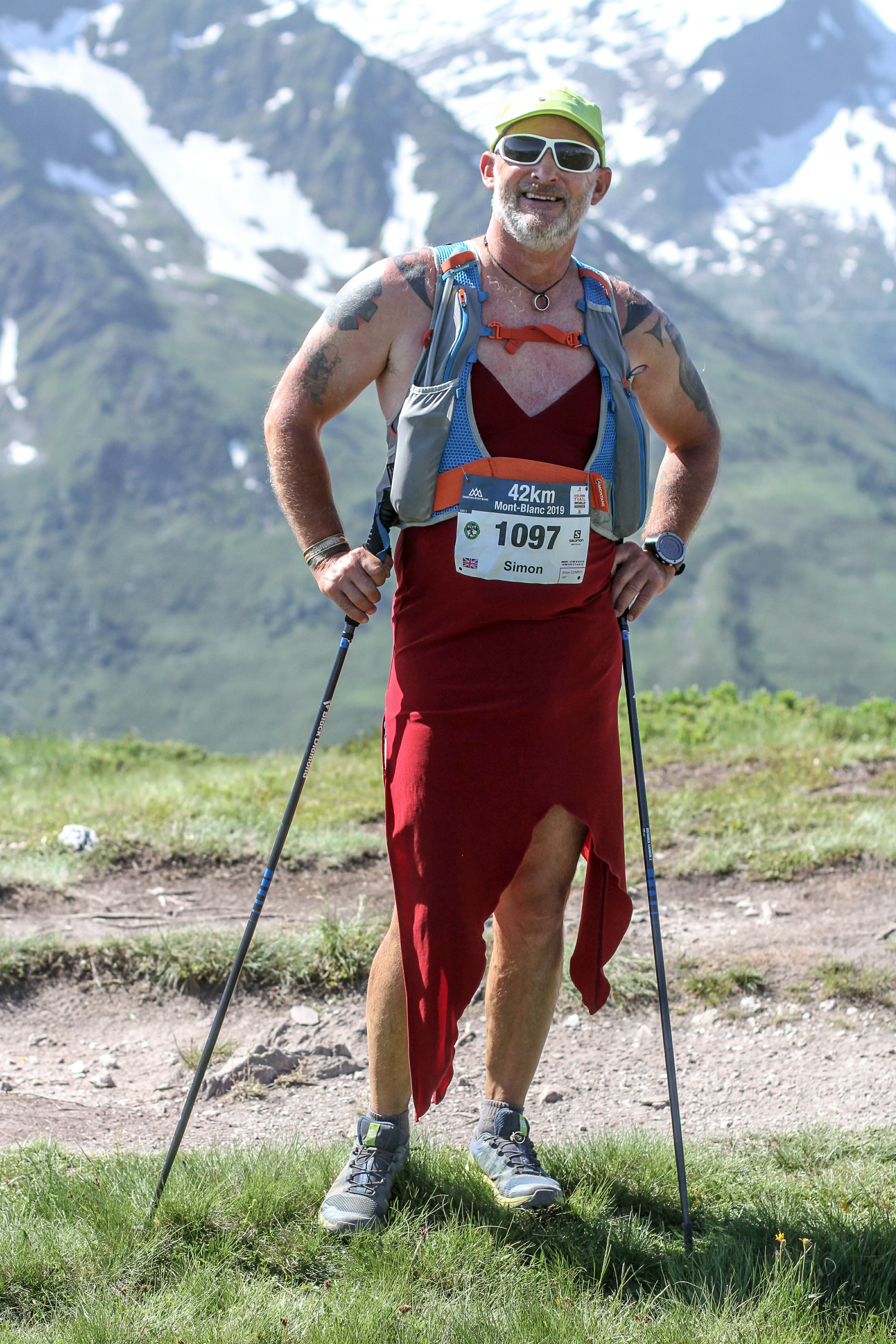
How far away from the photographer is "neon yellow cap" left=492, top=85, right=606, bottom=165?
148 inches

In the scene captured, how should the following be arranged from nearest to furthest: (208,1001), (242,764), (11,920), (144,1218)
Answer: (144,1218) < (208,1001) < (11,920) < (242,764)

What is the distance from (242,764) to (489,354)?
24.6 feet

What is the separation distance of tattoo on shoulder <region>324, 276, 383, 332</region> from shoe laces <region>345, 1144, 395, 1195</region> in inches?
98.0

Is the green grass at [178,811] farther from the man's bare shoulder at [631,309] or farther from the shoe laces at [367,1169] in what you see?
the man's bare shoulder at [631,309]

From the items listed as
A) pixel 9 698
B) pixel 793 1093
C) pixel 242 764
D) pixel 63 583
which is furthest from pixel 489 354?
pixel 63 583

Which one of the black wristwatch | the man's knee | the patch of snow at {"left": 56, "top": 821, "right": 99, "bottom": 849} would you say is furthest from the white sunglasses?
the patch of snow at {"left": 56, "top": 821, "right": 99, "bottom": 849}

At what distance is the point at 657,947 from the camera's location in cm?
392

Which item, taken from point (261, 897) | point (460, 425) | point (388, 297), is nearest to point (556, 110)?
point (388, 297)

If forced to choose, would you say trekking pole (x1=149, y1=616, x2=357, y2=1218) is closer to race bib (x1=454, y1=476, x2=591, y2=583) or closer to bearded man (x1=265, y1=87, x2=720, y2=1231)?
bearded man (x1=265, y1=87, x2=720, y2=1231)

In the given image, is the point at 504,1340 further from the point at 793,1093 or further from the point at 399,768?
the point at 793,1093

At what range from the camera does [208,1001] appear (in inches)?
221

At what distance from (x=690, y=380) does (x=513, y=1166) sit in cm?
263

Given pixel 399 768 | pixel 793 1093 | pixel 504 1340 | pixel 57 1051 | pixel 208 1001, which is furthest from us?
pixel 208 1001

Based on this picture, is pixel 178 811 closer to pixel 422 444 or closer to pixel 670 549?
pixel 670 549
